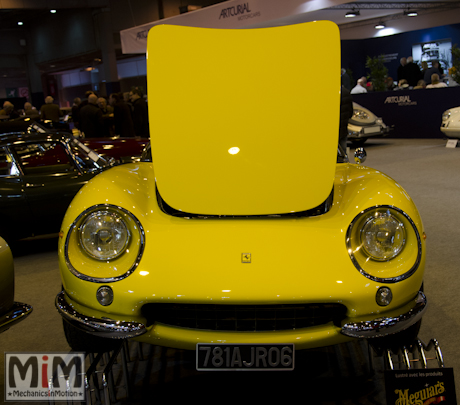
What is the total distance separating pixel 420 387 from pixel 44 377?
163 cm

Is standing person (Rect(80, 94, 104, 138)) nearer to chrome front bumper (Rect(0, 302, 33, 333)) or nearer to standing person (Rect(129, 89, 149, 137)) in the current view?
standing person (Rect(129, 89, 149, 137))

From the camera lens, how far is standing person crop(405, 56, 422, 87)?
14039mm

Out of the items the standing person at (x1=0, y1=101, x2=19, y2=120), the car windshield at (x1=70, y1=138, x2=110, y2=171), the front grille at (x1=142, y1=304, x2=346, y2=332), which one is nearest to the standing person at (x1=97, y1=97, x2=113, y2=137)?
the standing person at (x1=0, y1=101, x2=19, y2=120)

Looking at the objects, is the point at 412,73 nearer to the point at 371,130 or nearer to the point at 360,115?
the point at 360,115

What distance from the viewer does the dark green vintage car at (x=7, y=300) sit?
2100 mm

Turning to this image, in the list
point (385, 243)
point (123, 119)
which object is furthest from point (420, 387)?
point (123, 119)

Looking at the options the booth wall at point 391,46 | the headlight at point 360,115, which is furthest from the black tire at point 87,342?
the booth wall at point 391,46

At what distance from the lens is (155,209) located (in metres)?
2.10

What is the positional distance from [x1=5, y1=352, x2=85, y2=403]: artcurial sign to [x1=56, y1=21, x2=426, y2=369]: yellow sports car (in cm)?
10

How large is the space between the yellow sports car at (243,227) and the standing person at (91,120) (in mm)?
6978

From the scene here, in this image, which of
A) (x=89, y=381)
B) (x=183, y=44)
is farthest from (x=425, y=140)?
(x=89, y=381)

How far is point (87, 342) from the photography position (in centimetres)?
201

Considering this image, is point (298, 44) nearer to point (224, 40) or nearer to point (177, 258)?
point (224, 40)

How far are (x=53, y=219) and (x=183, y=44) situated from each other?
2.65 metres
